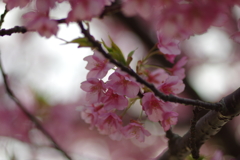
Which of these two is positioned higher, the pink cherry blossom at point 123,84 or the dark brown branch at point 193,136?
the pink cherry blossom at point 123,84

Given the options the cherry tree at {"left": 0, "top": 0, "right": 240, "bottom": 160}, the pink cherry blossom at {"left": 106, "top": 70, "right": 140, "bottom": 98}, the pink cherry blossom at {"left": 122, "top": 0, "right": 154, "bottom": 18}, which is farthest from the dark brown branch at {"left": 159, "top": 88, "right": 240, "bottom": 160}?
the pink cherry blossom at {"left": 122, "top": 0, "right": 154, "bottom": 18}

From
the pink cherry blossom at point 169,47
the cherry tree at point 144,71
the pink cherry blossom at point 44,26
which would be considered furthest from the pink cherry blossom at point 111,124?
the pink cherry blossom at point 44,26

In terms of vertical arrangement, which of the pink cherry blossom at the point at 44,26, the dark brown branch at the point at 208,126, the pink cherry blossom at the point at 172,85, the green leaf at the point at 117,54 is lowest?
the dark brown branch at the point at 208,126

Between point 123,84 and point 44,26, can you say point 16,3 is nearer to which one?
point 44,26

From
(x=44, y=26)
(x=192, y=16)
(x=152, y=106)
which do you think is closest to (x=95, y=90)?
(x=152, y=106)

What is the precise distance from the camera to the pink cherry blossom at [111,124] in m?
0.91

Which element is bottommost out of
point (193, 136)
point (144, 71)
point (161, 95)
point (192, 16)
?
point (193, 136)

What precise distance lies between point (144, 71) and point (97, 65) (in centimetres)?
18

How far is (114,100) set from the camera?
2.79ft

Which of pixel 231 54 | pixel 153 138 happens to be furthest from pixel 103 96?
pixel 231 54

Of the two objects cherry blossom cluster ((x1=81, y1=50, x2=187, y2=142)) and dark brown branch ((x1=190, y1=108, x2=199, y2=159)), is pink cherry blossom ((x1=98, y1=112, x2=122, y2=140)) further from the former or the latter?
dark brown branch ((x1=190, y1=108, x2=199, y2=159))

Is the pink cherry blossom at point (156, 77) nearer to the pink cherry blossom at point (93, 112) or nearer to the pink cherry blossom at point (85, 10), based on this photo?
the pink cherry blossom at point (93, 112)

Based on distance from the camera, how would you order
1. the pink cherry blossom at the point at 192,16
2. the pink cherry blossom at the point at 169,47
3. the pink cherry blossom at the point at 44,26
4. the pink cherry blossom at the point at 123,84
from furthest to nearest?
the pink cherry blossom at the point at 169,47 → the pink cherry blossom at the point at 123,84 → the pink cherry blossom at the point at 44,26 → the pink cherry blossom at the point at 192,16

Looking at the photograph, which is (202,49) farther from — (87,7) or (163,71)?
(87,7)
